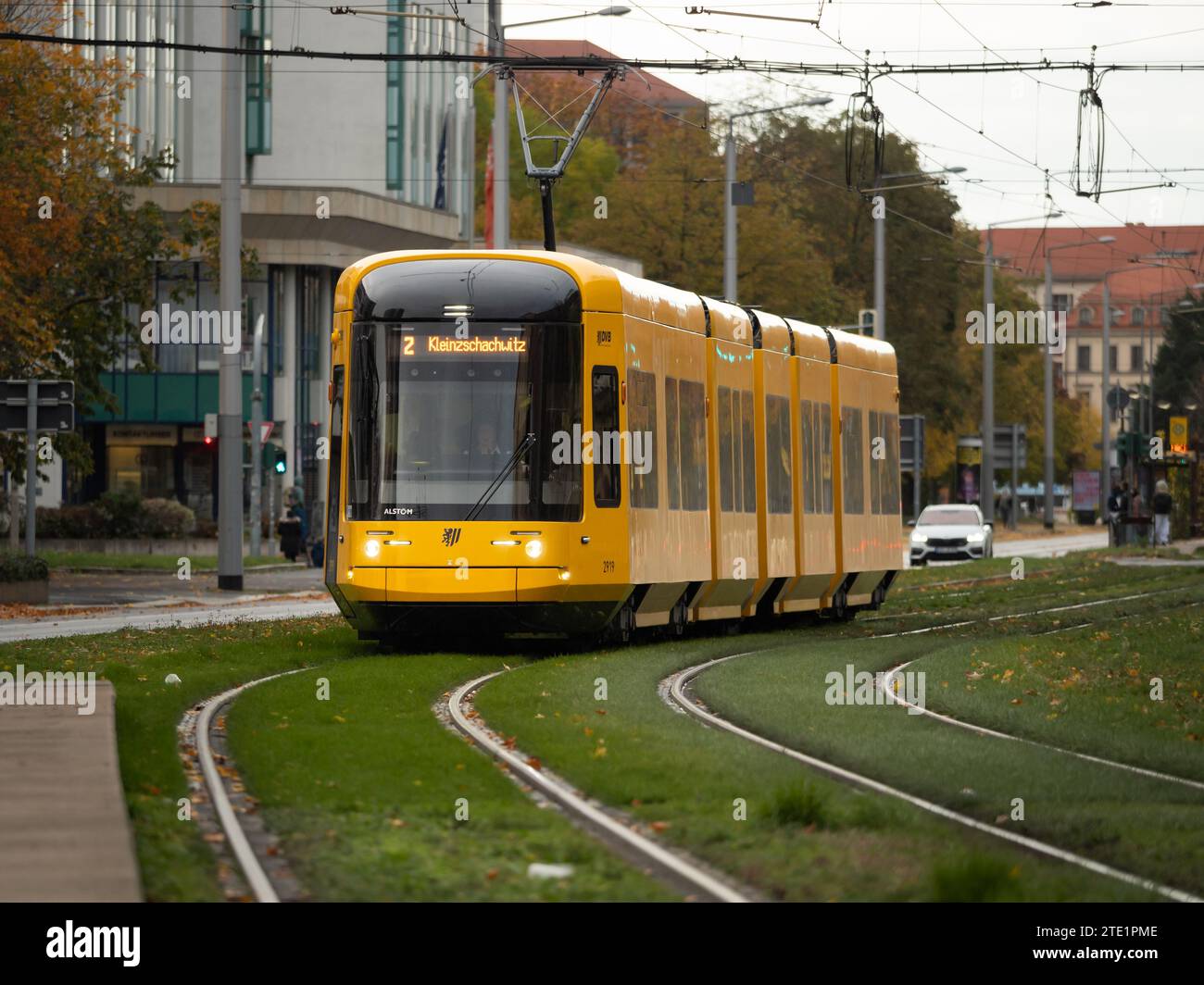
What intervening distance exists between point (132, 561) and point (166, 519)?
24.4 feet

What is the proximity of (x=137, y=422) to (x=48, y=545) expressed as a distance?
11860mm

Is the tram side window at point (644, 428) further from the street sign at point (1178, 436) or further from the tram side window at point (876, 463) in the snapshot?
the street sign at point (1178, 436)

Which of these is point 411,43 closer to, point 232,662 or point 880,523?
point 880,523

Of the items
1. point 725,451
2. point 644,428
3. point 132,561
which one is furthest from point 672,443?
point 132,561

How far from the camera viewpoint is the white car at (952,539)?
58.1 m

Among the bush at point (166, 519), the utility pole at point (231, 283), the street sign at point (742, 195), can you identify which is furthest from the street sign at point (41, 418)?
the bush at point (166, 519)

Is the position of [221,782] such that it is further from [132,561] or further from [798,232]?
[798,232]

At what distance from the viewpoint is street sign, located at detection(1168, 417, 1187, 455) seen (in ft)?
212

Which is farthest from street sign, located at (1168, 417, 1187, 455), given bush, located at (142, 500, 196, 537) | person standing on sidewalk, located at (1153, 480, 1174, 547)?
bush, located at (142, 500, 196, 537)

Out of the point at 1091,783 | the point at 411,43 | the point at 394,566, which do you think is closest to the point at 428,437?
the point at 394,566

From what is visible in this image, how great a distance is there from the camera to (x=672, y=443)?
73.6 ft

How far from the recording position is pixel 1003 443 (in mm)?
64000

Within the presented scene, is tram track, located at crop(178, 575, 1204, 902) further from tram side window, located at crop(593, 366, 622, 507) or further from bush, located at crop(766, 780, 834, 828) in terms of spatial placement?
tram side window, located at crop(593, 366, 622, 507)

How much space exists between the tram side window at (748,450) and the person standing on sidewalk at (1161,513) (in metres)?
35.5
